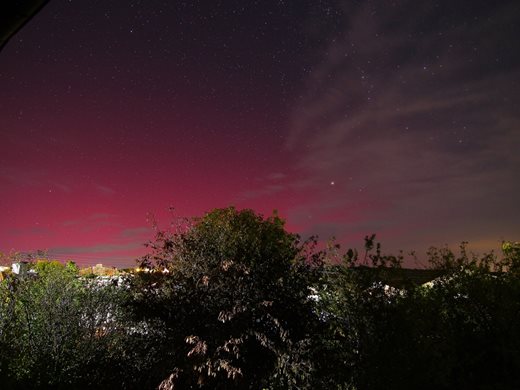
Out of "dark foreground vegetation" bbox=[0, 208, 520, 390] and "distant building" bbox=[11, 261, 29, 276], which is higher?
"distant building" bbox=[11, 261, 29, 276]

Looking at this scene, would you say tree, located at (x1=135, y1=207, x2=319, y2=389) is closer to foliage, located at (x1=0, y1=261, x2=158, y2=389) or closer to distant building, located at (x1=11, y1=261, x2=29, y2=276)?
foliage, located at (x1=0, y1=261, x2=158, y2=389)

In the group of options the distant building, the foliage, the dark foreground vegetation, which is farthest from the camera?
the distant building

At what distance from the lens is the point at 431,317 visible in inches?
584

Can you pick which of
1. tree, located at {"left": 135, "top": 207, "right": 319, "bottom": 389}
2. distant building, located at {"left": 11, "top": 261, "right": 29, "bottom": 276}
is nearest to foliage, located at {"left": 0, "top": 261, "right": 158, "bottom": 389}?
distant building, located at {"left": 11, "top": 261, "right": 29, "bottom": 276}

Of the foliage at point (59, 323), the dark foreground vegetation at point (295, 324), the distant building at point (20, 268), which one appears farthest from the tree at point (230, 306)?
the distant building at point (20, 268)

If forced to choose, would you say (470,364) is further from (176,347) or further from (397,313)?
(176,347)

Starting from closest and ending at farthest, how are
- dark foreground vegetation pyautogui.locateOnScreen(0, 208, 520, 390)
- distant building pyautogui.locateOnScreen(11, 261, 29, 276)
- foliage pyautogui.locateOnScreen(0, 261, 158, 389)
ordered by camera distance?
dark foreground vegetation pyautogui.locateOnScreen(0, 208, 520, 390) < foliage pyautogui.locateOnScreen(0, 261, 158, 389) < distant building pyautogui.locateOnScreen(11, 261, 29, 276)

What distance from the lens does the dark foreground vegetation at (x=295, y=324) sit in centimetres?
1298

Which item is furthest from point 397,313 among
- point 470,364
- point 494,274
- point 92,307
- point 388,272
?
point 92,307

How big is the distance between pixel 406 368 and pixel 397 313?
7.60 feet

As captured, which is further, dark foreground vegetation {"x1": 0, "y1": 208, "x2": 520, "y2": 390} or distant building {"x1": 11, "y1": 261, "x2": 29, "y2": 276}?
distant building {"x1": 11, "y1": 261, "x2": 29, "y2": 276}

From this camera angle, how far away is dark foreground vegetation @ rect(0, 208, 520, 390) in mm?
12977

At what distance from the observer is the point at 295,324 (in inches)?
616

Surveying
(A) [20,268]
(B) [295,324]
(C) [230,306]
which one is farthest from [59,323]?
(B) [295,324]
